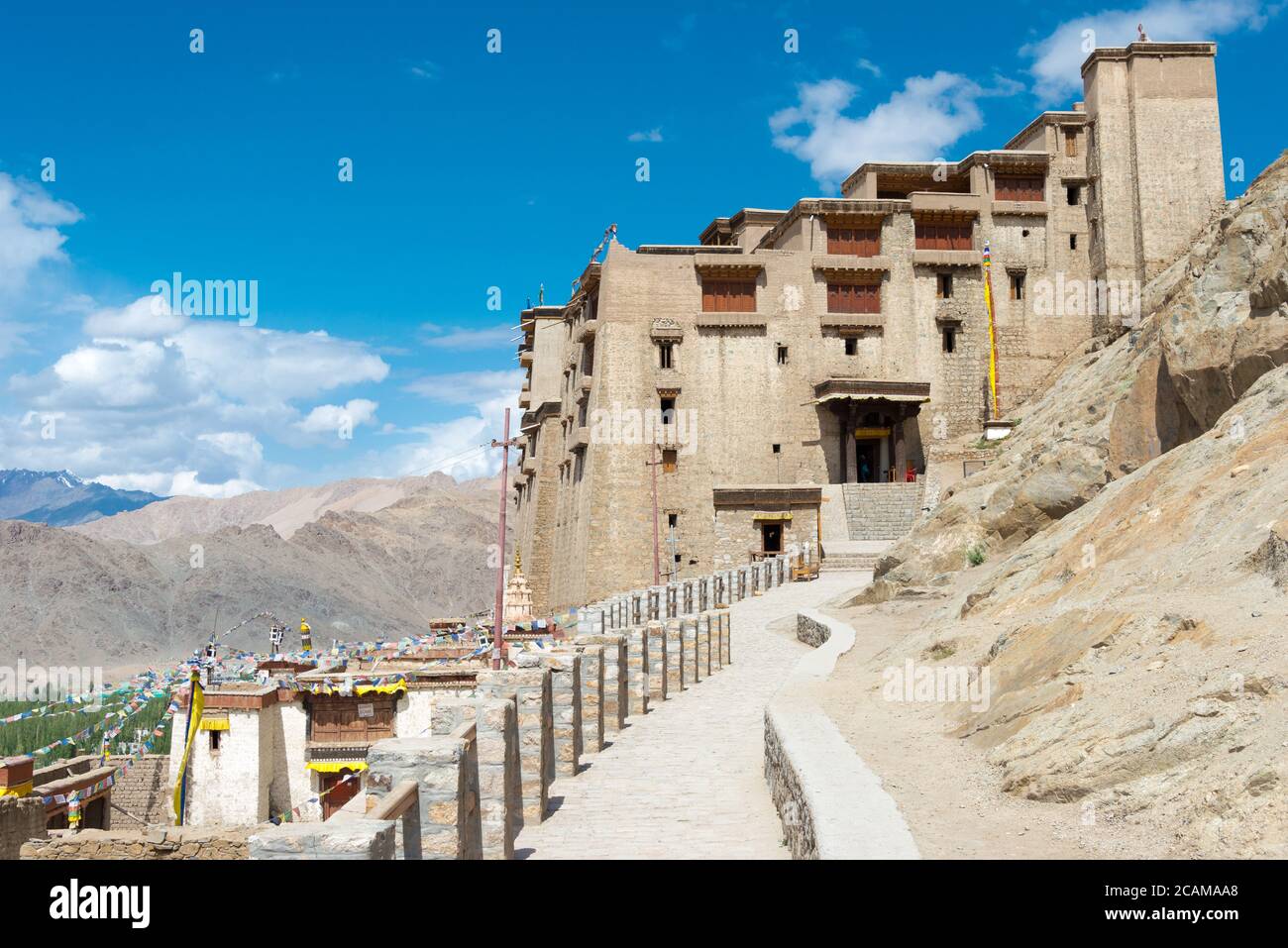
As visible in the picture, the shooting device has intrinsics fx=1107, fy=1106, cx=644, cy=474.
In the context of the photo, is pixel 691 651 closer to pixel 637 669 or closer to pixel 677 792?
pixel 637 669

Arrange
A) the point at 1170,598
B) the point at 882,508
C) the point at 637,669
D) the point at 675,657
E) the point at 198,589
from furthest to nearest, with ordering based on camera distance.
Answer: the point at 198,589
the point at 882,508
the point at 675,657
the point at 637,669
the point at 1170,598

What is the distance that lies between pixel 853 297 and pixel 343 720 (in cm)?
2852

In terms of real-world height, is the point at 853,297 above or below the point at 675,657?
above

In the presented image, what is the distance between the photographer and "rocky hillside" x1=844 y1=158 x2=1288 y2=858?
23.4 ft

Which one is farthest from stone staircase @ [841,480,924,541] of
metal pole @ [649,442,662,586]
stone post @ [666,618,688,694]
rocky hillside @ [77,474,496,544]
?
rocky hillside @ [77,474,496,544]

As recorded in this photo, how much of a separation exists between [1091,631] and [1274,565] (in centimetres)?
164

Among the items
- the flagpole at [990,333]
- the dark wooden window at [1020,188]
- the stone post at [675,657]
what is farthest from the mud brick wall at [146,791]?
the dark wooden window at [1020,188]

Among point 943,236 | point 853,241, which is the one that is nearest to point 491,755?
point 853,241

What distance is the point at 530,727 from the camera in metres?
10.7

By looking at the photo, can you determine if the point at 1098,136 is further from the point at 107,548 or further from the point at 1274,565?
the point at 107,548

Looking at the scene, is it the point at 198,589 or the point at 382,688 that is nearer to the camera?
the point at 382,688

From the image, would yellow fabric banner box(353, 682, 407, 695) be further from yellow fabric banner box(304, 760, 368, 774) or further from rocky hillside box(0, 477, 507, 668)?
rocky hillside box(0, 477, 507, 668)

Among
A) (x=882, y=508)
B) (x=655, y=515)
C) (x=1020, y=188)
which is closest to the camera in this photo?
(x=655, y=515)
